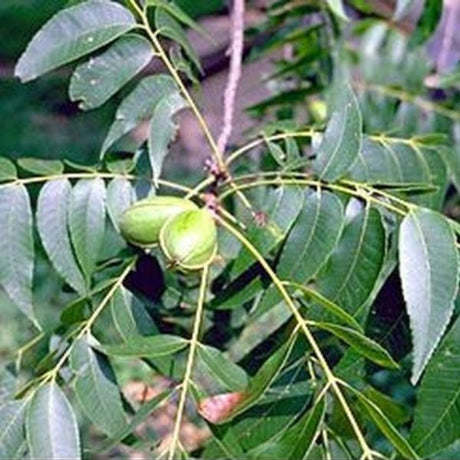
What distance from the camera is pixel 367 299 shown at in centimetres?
107

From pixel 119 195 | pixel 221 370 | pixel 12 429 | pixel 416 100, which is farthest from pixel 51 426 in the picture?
pixel 416 100

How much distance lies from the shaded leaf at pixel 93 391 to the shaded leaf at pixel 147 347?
0.18 ft

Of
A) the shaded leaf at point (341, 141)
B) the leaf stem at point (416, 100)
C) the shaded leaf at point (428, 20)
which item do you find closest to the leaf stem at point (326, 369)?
the shaded leaf at point (341, 141)

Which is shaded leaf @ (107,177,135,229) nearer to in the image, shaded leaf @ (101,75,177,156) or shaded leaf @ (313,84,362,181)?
shaded leaf @ (101,75,177,156)

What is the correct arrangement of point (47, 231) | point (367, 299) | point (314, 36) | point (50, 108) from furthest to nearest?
point (50, 108) < point (314, 36) < point (47, 231) < point (367, 299)

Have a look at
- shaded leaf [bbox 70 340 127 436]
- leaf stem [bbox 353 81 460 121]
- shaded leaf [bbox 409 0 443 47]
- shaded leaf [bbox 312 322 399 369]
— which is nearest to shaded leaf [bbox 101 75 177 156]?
shaded leaf [bbox 70 340 127 436]

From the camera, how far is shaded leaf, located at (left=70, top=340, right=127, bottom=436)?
3.61 feet

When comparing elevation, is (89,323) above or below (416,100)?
above

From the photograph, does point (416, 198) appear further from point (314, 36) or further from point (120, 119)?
point (314, 36)

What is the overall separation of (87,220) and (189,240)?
168 millimetres

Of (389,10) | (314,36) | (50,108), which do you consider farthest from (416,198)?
(50,108)

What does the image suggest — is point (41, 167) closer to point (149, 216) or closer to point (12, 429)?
point (149, 216)

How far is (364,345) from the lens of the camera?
38.7 inches

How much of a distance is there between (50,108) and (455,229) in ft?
15.8
